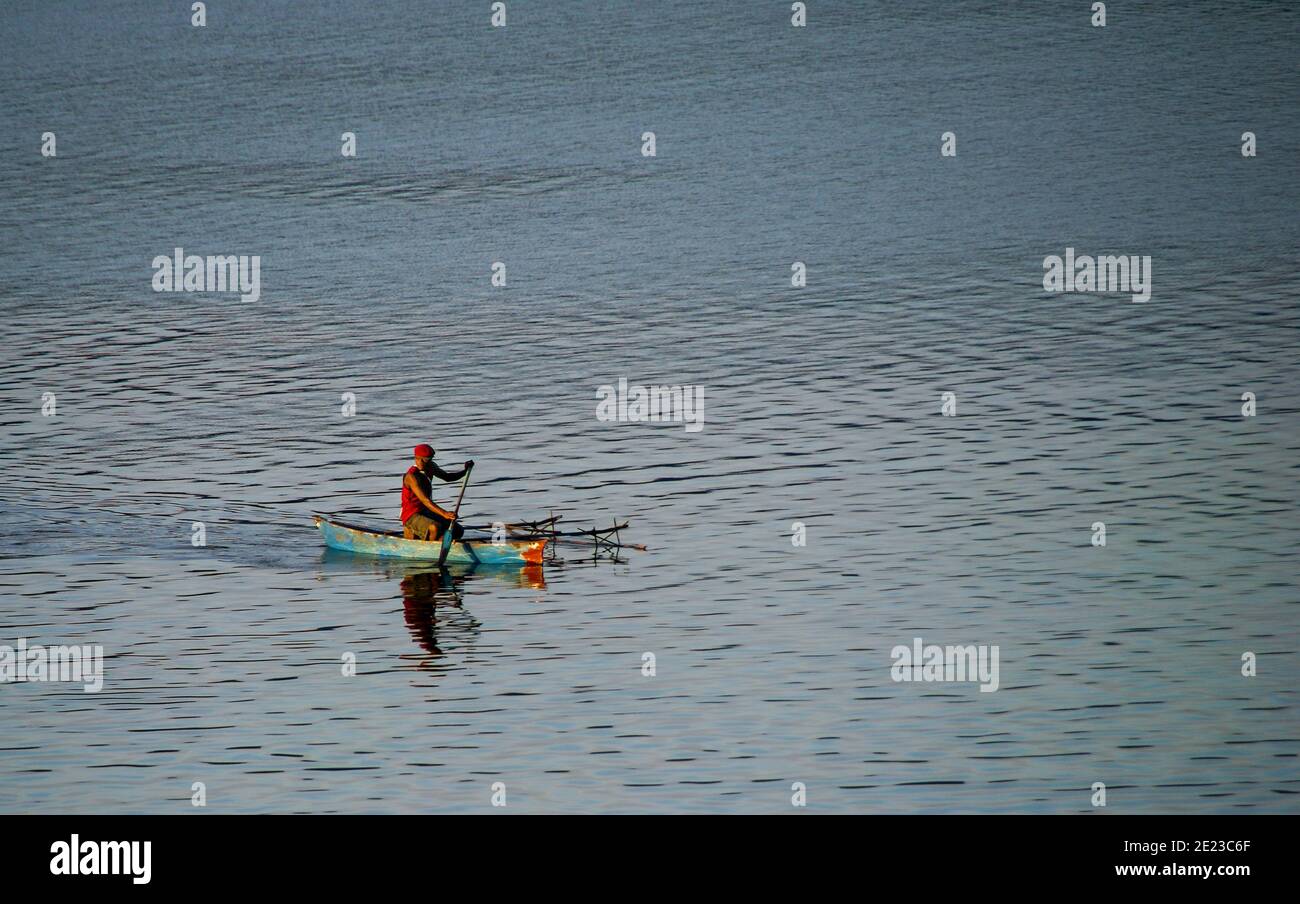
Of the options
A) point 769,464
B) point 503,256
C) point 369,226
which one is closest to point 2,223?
point 369,226

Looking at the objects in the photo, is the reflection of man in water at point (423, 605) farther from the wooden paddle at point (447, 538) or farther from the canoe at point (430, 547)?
the canoe at point (430, 547)

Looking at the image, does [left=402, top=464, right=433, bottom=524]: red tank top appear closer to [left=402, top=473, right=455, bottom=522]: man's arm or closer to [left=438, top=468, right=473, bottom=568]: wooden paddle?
[left=402, top=473, right=455, bottom=522]: man's arm

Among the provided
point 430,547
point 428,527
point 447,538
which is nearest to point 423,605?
point 447,538

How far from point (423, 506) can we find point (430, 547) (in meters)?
0.90

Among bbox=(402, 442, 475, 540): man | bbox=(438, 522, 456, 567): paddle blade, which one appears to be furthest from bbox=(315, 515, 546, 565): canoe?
bbox=(402, 442, 475, 540): man

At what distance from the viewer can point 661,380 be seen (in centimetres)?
6350

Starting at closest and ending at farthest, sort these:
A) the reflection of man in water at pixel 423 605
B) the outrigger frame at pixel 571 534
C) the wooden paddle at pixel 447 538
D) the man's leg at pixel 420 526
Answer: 1. the reflection of man in water at pixel 423 605
2. the wooden paddle at pixel 447 538
3. the outrigger frame at pixel 571 534
4. the man's leg at pixel 420 526

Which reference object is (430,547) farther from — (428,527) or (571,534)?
(571,534)

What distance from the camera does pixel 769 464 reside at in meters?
51.7

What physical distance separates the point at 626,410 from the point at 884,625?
74.7ft

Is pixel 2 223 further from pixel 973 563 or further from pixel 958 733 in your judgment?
pixel 958 733

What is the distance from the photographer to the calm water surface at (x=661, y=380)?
3238cm

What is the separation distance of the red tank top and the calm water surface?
4.75 ft

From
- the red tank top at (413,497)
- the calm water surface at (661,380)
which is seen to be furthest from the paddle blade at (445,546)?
the red tank top at (413,497)
